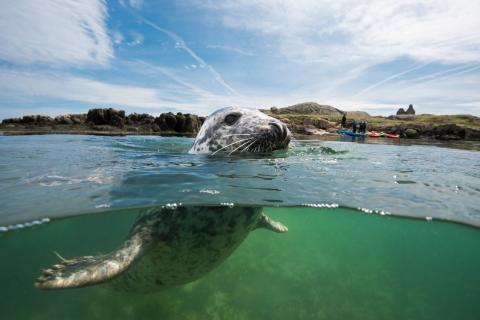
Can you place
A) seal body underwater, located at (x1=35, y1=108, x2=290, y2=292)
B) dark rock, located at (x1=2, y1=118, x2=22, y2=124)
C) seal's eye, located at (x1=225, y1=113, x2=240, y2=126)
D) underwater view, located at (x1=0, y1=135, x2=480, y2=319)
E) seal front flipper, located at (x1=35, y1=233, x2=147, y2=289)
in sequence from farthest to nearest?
dark rock, located at (x1=2, y1=118, x2=22, y2=124) → seal's eye, located at (x1=225, y1=113, x2=240, y2=126) → underwater view, located at (x1=0, y1=135, x2=480, y2=319) → seal body underwater, located at (x1=35, y1=108, x2=290, y2=292) → seal front flipper, located at (x1=35, y1=233, x2=147, y2=289)

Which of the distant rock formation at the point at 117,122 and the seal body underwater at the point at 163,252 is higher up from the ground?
the distant rock formation at the point at 117,122

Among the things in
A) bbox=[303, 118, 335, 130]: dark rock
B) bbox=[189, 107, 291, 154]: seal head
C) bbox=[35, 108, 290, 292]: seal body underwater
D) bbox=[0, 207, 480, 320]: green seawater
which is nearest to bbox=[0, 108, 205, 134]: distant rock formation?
bbox=[303, 118, 335, 130]: dark rock

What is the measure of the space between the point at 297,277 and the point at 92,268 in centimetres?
604

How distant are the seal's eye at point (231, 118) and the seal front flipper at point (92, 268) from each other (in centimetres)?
278

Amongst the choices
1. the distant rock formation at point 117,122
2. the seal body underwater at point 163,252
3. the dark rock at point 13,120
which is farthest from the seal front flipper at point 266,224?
the dark rock at point 13,120

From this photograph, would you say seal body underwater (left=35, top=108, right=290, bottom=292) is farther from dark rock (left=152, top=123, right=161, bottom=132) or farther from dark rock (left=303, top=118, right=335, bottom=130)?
dark rock (left=303, top=118, right=335, bottom=130)

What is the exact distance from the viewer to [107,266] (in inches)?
125

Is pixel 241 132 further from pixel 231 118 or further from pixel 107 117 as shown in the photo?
pixel 107 117

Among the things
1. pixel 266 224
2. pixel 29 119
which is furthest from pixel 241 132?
pixel 29 119

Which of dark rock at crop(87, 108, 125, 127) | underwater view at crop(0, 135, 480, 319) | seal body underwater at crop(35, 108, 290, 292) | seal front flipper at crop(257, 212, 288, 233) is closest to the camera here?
seal body underwater at crop(35, 108, 290, 292)

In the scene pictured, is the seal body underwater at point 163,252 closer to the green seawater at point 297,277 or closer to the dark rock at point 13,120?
the green seawater at point 297,277

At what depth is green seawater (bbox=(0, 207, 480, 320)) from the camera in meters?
5.74

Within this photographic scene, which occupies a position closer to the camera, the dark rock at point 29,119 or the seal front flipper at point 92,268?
the seal front flipper at point 92,268

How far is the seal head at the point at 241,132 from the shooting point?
5.30 m
